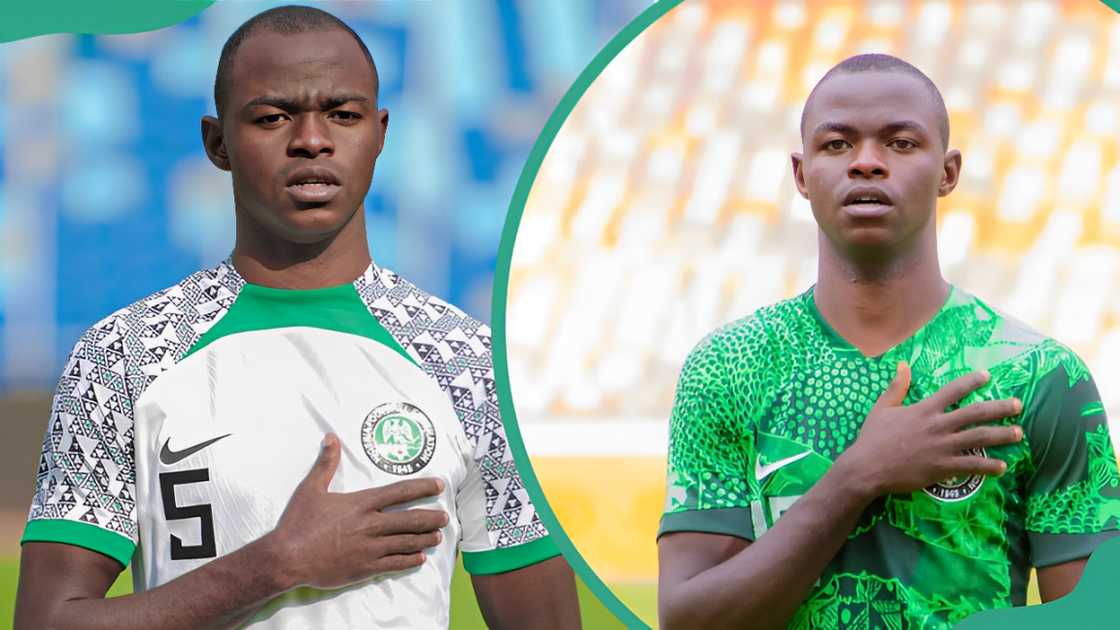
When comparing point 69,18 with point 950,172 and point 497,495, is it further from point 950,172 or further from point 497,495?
point 950,172

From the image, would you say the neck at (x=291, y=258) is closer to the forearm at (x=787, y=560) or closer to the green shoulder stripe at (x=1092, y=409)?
the forearm at (x=787, y=560)

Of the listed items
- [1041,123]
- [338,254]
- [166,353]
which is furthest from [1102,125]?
[166,353]

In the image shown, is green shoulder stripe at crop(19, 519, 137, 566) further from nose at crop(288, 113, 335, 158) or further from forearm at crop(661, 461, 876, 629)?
forearm at crop(661, 461, 876, 629)

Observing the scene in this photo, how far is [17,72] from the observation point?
3064mm

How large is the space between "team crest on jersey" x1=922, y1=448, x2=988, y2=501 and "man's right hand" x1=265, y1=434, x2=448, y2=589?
93 cm

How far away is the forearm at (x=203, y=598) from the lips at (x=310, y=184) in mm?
656

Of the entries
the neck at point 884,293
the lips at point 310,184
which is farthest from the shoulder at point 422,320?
the neck at point 884,293

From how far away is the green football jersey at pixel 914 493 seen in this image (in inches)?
94.3

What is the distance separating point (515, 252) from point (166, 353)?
0.82m

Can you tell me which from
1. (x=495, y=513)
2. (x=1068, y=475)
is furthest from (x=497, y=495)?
(x=1068, y=475)

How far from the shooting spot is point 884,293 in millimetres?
2523

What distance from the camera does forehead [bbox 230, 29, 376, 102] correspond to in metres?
2.67

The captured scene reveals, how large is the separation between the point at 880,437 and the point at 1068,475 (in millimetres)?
340

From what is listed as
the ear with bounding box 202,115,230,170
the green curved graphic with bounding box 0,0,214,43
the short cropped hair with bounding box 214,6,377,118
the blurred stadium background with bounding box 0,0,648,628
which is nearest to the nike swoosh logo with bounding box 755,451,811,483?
the blurred stadium background with bounding box 0,0,648,628
